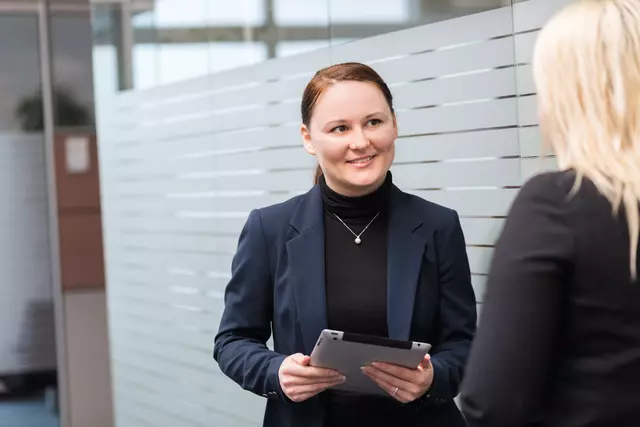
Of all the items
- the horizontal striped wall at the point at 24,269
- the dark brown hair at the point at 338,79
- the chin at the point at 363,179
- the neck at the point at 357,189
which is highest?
the dark brown hair at the point at 338,79

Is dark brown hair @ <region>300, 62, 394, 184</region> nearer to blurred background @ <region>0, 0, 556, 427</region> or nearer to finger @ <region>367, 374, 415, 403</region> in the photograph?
finger @ <region>367, 374, 415, 403</region>

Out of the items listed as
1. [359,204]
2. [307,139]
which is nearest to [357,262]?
[359,204]

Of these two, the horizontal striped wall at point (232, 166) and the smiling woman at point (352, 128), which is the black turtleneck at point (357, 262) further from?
the horizontal striped wall at point (232, 166)

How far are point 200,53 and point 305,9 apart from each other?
2.98ft

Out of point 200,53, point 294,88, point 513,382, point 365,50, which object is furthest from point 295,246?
point 200,53

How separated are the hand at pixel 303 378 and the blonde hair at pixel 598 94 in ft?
3.13

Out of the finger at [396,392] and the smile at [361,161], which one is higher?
the smile at [361,161]

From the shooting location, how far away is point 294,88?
441 centimetres

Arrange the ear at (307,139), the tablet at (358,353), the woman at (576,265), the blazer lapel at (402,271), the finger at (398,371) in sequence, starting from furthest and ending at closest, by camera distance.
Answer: the ear at (307,139)
the blazer lapel at (402,271)
the finger at (398,371)
the tablet at (358,353)
the woman at (576,265)

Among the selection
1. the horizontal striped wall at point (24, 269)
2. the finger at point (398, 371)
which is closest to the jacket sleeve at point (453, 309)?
the finger at point (398, 371)

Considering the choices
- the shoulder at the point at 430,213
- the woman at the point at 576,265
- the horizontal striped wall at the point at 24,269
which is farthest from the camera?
the horizontal striped wall at the point at 24,269

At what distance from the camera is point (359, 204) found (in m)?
2.47

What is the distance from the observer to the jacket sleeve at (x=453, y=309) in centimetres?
237

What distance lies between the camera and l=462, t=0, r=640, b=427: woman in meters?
1.42
